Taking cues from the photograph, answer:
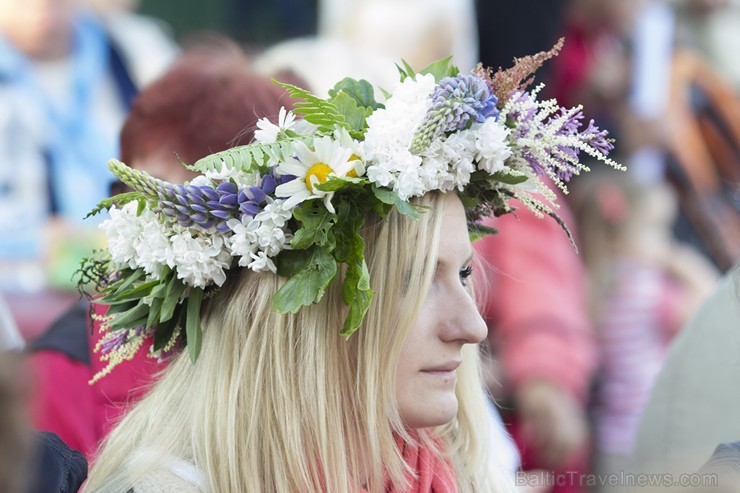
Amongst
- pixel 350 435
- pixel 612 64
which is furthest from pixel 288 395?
pixel 612 64

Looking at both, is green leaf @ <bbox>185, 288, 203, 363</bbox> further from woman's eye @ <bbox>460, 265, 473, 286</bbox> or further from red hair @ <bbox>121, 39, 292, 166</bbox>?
red hair @ <bbox>121, 39, 292, 166</bbox>

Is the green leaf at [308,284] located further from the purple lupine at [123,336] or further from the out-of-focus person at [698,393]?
the out-of-focus person at [698,393]

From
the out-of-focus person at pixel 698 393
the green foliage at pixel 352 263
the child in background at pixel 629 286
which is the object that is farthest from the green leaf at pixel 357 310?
the child in background at pixel 629 286

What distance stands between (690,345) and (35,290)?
2550 mm

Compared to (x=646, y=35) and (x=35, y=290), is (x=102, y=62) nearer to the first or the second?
(x=35, y=290)

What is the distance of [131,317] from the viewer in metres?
2.20

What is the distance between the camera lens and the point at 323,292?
2062mm

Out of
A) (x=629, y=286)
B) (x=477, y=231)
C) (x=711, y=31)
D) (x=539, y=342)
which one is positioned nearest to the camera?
(x=477, y=231)

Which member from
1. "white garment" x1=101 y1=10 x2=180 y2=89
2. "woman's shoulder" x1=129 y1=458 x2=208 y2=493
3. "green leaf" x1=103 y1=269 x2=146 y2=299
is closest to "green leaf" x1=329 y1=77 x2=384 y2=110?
"green leaf" x1=103 y1=269 x2=146 y2=299

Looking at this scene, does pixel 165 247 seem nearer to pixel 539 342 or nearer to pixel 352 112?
pixel 352 112

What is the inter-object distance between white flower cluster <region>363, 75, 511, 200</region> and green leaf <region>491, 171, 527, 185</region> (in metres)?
0.08

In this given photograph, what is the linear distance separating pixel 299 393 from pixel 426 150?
1.85 feet

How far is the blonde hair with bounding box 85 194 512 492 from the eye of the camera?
2127 mm

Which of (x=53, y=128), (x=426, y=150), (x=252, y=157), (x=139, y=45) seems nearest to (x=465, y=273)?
(x=426, y=150)
